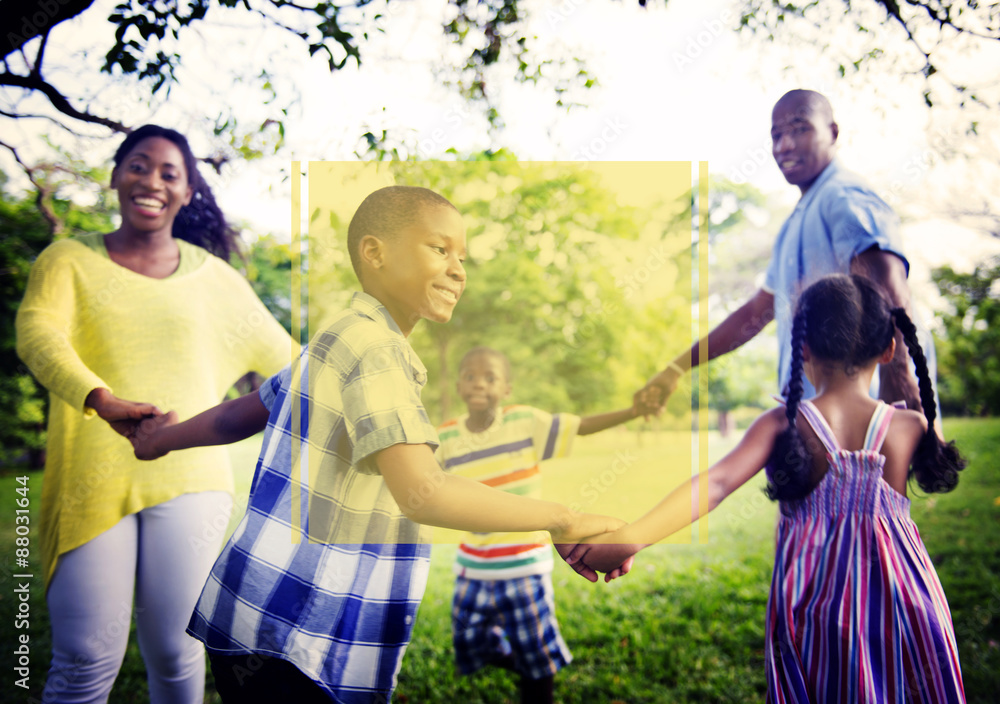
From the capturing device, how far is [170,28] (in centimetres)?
234

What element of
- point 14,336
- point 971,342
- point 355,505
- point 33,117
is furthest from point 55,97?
point 971,342

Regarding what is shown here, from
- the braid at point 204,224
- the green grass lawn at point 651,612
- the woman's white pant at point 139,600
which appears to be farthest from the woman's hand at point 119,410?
the braid at point 204,224

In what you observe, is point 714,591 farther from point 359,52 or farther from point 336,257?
point 359,52

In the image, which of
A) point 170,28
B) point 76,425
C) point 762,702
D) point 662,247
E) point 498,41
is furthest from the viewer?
point 662,247

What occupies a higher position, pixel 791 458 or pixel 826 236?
pixel 826 236

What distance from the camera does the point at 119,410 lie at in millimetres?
1946

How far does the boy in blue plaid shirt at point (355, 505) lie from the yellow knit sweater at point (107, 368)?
2.76ft

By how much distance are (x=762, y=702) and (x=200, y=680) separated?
265 cm

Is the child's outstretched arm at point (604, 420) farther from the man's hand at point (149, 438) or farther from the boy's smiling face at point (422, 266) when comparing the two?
the man's hand at point (149, 438)

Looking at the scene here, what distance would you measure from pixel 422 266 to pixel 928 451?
1.71 meters

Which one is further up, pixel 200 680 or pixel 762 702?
pixel 200 680

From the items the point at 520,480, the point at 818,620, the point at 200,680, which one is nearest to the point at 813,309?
the point at 818,620

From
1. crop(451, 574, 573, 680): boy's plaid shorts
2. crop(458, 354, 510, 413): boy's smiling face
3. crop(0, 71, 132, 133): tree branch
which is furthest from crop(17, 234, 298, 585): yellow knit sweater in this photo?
crop(451, 574, 573, 680): boy's plaid shorts

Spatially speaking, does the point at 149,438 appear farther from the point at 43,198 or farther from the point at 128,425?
the point at 43,198
